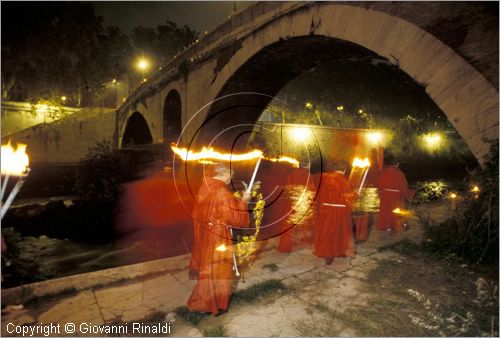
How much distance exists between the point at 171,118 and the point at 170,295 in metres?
17.0

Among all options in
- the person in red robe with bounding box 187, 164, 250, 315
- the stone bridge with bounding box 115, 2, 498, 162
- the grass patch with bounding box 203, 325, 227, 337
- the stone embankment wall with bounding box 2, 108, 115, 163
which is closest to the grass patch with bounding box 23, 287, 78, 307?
the person in red robe with bounding box 187, 164, 250, 315

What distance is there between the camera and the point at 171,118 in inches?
811

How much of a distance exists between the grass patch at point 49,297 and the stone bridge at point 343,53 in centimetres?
311

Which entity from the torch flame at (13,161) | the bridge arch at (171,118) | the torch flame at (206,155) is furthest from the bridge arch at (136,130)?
the torch flame at (13,161)

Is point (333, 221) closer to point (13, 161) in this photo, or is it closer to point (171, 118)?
point (13, 161)

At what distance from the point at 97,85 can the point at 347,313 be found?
1306 inches

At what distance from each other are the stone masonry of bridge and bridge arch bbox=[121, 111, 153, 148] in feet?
39.5

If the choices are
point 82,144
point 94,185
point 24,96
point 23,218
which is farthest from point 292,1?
point 24,96

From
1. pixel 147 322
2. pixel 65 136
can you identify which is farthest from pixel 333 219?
pixel 65 136

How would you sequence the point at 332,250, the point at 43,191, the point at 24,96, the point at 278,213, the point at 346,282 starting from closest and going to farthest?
the point at 346,282 → the point at 332,250 → the point at 278,213 → the point at 43,191 → the point at 24,96

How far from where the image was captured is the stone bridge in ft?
15.7

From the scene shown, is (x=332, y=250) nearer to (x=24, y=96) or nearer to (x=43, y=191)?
(x=43, y=191)

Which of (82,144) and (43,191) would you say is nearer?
(43,191)

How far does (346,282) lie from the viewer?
5449 millimetres
